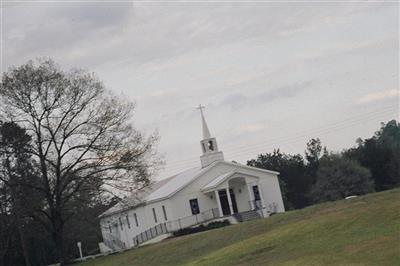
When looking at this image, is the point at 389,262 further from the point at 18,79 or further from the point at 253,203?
the point at 253,203

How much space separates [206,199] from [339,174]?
2658 centimetres

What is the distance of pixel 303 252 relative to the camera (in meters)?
20.2

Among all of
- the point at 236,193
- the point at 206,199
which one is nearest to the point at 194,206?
the point at 206,199

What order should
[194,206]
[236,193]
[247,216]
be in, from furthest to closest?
1. [236,193]
2. [194,206]
3. [247,216]

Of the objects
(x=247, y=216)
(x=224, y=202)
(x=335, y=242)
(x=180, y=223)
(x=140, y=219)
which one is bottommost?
(x=335, y=242)

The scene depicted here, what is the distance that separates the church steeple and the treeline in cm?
2066

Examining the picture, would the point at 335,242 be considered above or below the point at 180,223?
below

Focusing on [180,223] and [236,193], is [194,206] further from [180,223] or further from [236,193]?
[236,193]

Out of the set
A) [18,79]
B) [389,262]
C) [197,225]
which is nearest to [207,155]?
[197,225]

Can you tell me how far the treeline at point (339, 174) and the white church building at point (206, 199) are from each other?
19236 millimetres

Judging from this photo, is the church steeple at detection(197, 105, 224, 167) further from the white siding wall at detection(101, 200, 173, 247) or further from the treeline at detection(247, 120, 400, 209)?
the treeline at detection(247, 120, 400, 209)

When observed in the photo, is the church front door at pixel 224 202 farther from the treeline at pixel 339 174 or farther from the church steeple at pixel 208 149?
the treeline at pixel 339 174

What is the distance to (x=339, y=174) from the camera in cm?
7919

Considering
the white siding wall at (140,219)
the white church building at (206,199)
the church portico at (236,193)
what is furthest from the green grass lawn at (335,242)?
the white siding wall at (140,219)
